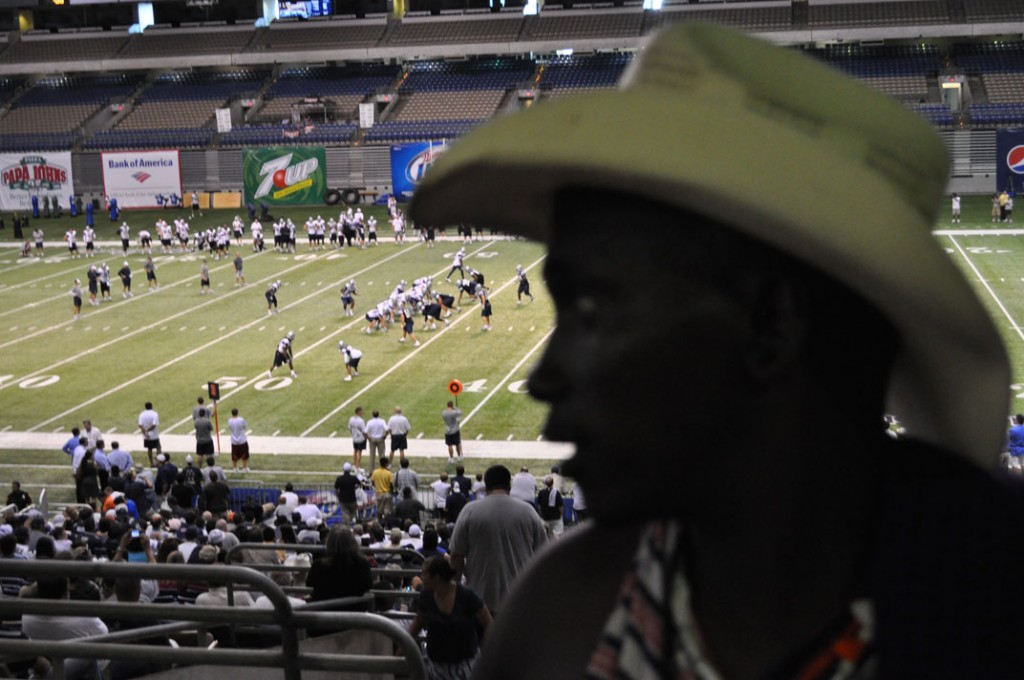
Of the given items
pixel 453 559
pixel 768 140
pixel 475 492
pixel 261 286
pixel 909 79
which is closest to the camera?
pixel 768 140

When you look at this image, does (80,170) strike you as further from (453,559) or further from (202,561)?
(453,559)

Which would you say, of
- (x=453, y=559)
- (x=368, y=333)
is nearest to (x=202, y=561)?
(x=453, y=559)

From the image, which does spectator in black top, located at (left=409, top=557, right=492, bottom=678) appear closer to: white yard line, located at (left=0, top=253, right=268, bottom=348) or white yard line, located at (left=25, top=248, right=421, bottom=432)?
white yard line, located at (left=25, top=248, right=421, bottom=432)

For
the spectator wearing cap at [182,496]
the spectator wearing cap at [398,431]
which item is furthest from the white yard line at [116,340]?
the spectator wearing cap at [182,496]

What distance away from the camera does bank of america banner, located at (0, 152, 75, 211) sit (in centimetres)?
4634

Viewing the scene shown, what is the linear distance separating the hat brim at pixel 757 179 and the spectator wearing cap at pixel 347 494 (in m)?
13.4

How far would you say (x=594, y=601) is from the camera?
3.94ft

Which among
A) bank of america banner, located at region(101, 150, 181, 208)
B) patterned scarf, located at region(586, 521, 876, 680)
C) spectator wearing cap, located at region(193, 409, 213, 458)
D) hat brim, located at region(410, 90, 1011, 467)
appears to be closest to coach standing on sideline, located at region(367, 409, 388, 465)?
spectator wearing cap, located at region(193, 409, 213, 458)

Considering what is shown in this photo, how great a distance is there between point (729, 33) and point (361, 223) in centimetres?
3490

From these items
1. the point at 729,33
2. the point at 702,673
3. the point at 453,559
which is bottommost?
the point at 453,559

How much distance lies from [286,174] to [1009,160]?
Answer: 76.8 feet

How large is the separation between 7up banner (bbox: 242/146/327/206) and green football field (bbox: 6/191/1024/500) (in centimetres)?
1116

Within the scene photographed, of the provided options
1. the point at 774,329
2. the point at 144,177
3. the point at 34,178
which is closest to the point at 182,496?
the point at 774,329

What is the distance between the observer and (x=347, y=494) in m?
14.5
